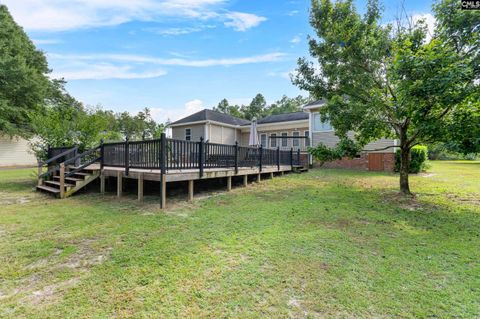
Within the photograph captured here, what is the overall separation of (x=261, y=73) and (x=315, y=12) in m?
11.8

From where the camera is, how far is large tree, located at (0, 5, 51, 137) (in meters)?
18.0

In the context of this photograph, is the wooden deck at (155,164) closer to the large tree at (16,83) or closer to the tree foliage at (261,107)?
the large tree at (16,83)

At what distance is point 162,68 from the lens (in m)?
16.9

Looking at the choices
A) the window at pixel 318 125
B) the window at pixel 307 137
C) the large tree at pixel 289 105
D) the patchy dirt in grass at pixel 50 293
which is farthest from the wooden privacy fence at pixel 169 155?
the large tree at pixel 289 105

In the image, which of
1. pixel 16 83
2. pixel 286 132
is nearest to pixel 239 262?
pixel 286 132

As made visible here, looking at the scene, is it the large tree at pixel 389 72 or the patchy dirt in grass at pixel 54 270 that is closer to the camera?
the patchy dirt in grass at pixel 54 270

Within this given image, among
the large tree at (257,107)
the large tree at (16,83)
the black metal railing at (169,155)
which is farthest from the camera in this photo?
the large tree at (257,107)

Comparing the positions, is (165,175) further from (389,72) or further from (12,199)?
(389,72)

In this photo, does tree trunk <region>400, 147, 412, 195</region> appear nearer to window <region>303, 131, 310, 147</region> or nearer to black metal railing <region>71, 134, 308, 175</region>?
black metal railing <region>71, 134, 308, 175</region>

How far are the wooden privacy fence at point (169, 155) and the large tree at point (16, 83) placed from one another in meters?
16.4

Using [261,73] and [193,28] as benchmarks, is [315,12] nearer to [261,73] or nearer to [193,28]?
[193,28]

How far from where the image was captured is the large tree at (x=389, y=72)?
5.13 m

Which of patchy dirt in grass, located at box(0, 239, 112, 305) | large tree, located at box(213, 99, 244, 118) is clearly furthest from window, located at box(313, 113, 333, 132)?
large tree, located at box(213, 99, 244, 118)

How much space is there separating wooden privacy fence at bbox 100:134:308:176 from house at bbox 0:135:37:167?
18.2 m
